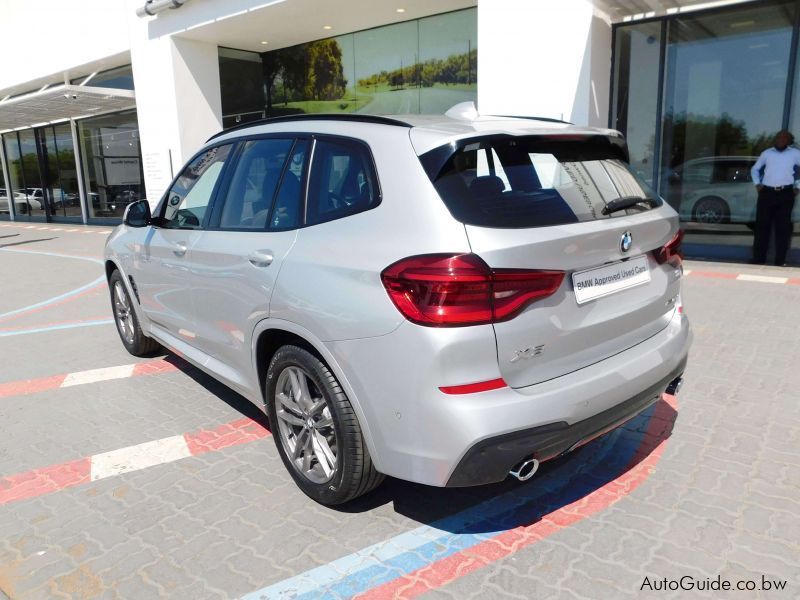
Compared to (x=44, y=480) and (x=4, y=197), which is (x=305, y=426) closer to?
(x=44, y=480)

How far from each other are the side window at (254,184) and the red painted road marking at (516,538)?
1.78m

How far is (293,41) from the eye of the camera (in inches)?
607

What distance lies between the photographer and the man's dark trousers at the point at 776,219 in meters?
8.95

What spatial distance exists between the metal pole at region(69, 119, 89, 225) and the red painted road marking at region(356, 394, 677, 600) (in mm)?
22654

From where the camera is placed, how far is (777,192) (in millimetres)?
8977

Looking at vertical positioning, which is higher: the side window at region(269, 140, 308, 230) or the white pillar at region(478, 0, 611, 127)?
the white pillar at region(478, 0, 611, 127)

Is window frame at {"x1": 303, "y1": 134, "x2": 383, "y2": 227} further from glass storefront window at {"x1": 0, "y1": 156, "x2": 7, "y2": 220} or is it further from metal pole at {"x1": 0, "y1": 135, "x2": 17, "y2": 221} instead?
glass storefront window at {"x1": 0, "y1": 156, "x2": 7, "y2": 220}

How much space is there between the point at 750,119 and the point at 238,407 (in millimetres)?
9955

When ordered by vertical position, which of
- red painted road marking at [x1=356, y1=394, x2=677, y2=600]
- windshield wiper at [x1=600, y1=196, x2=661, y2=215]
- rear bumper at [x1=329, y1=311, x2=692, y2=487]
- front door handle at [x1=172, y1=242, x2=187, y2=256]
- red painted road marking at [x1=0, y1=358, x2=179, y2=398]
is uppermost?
windshield wiper at [x1=600, y1=196, x2=661, y2=215]

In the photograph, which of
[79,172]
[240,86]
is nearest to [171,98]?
[240,86]

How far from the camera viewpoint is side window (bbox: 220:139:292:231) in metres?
3.17

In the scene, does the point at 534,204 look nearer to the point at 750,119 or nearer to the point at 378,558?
the point at 378,558

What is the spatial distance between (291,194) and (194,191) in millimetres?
1238

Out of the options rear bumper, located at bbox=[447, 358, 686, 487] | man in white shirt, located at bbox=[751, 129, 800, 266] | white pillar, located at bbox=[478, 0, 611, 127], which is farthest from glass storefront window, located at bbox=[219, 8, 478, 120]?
rear bumper, located at bbox=[447, 358, 686, 487]
